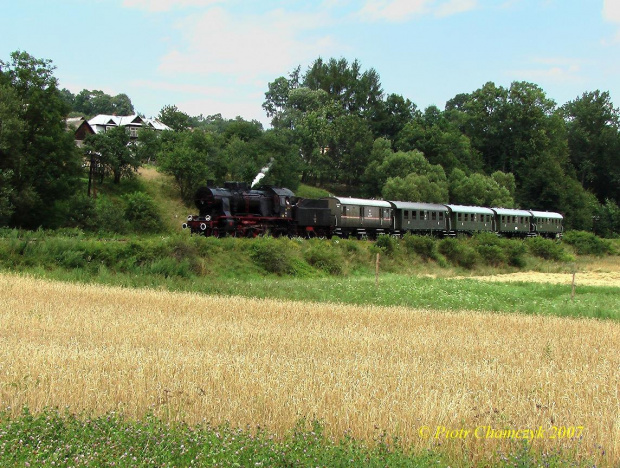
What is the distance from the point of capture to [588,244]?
2650 inches

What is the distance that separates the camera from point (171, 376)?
9984 millimetres

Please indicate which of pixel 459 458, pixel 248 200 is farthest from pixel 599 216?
pixel 459 458

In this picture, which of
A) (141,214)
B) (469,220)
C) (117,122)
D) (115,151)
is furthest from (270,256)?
(117,122)

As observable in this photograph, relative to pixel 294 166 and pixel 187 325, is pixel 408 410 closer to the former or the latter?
pixel 187 325

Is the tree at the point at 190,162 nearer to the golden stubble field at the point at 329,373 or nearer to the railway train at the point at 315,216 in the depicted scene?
the railway train at the point at 315,216

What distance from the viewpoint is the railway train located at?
4138 centimetres

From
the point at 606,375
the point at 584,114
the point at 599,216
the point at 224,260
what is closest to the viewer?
the point at 606,375

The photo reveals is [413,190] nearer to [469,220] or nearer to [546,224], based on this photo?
[469,220]

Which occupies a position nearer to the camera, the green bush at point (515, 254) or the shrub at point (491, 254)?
the shrub at point (491, 254)

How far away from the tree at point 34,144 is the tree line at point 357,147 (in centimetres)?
9

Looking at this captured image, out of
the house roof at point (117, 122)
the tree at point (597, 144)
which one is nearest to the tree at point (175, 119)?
the house roof at point (117, 122)

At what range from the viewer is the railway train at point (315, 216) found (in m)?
41.4

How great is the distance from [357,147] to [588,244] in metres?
34.4

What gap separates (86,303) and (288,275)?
18296 mm
